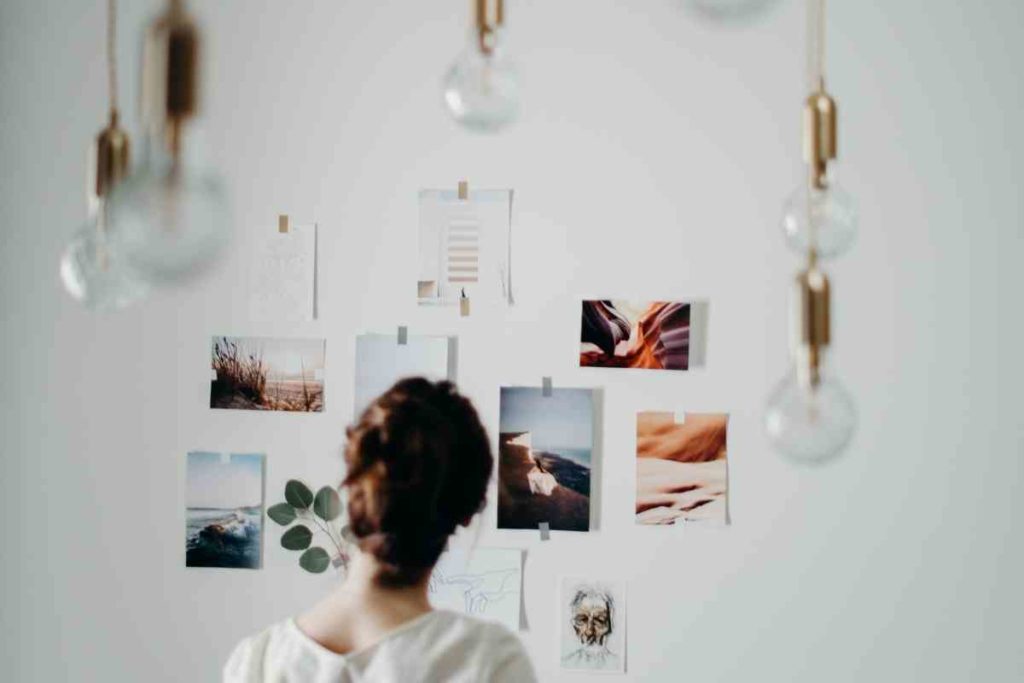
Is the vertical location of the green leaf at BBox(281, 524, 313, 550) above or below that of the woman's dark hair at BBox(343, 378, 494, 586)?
below

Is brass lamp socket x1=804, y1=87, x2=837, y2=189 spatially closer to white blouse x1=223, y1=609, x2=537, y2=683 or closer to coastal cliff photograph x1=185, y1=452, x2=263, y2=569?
white blouse x1=223, y1=609, x2=537, y2=683

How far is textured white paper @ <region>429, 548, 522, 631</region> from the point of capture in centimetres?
257

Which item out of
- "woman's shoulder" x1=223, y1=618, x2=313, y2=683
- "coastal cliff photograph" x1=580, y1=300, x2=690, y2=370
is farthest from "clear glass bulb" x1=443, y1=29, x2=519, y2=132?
"coastal cliff photograph" x1=580, y1=300, x2=690, y2=370

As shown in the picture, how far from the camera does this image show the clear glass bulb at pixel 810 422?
903mm

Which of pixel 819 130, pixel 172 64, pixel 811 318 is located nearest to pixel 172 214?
pixel 172 64

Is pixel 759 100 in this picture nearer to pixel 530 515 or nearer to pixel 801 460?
Answer: pixel 530 515

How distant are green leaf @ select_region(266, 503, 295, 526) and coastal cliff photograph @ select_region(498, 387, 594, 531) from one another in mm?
419

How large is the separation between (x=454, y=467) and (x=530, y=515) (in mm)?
1023

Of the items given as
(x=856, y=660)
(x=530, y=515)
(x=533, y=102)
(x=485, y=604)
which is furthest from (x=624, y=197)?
(x=856, y=660)

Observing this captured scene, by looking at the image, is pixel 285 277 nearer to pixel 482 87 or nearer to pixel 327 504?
pixel 327 504

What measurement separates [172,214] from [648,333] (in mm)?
1986

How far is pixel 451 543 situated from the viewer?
260 cm

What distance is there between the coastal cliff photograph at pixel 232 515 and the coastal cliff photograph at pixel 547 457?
49cm

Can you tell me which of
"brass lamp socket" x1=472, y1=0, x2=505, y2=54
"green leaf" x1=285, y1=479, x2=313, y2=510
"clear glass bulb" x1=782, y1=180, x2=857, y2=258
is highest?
"brass lamp socket" x1=472, y1=0, x2=505, y2=54
